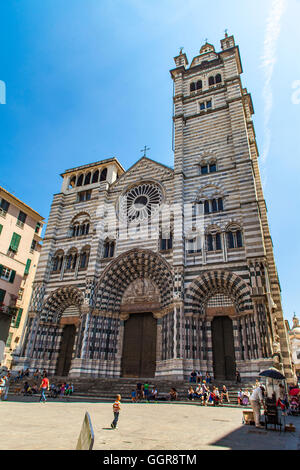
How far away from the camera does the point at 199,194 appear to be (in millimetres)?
21906

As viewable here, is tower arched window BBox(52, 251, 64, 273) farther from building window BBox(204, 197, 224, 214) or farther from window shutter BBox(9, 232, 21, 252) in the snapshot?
building window BBox(204, 197, 224, 214)

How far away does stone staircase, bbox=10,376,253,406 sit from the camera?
14.9 meters

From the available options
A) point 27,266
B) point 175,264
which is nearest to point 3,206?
point 27,266

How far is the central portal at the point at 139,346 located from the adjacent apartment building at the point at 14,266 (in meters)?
11.0

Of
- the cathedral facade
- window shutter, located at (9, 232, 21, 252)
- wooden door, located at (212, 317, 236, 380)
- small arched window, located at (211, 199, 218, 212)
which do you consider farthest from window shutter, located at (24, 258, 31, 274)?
wooden door, located at (212, 317, 236, 380)

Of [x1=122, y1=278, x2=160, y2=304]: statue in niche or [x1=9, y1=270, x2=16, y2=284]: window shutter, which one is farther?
[x1=9, y1=270, x2=16, y2=284]: window shutter

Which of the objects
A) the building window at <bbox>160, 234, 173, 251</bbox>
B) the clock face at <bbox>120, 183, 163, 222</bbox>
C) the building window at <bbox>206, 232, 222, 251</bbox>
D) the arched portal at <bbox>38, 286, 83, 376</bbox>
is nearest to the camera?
the building window at <bbox>206, 232, 222, 251</bbox>

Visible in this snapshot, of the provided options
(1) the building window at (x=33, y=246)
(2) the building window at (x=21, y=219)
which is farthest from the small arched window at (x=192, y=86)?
(1) the building window at (x=33, y=246)

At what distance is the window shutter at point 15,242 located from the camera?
26.2 metres

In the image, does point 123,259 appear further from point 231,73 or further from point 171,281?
point 231,73

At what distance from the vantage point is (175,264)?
19500 millimetres

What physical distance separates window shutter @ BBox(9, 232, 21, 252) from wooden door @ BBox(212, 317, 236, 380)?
18.6 meters

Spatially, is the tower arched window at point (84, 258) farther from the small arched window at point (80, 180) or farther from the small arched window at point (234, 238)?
the small arched window at point (234, 238)

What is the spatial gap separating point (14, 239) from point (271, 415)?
24962 mm
